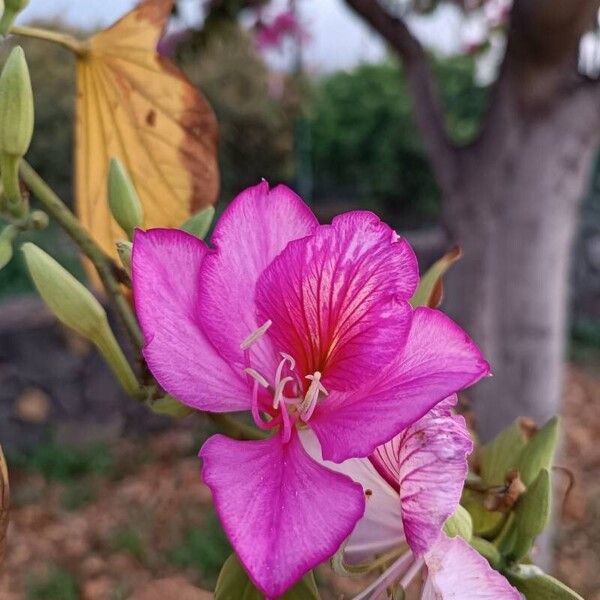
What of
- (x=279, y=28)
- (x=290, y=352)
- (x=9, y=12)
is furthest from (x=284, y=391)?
(x=279, y=28)

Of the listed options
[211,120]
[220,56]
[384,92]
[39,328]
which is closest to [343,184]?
[384,92]

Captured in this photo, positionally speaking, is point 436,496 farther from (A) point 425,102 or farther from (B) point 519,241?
(A) point 425,102

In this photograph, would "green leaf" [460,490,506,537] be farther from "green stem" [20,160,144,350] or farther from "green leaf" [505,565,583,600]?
"green stem" [20,160,144,350]

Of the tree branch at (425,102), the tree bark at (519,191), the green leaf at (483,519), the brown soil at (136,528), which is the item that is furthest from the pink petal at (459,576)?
the brown soil at (136,528)

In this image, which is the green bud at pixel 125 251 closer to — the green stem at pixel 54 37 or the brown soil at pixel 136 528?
the green stem at pixel 54 37

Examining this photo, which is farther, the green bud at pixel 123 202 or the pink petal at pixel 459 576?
the green bud at pixel 123 202

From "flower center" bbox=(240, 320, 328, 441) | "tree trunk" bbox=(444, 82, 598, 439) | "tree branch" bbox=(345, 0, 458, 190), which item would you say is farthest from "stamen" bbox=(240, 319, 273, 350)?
"tree branch" bbox=(345, 0, 458, 190)
